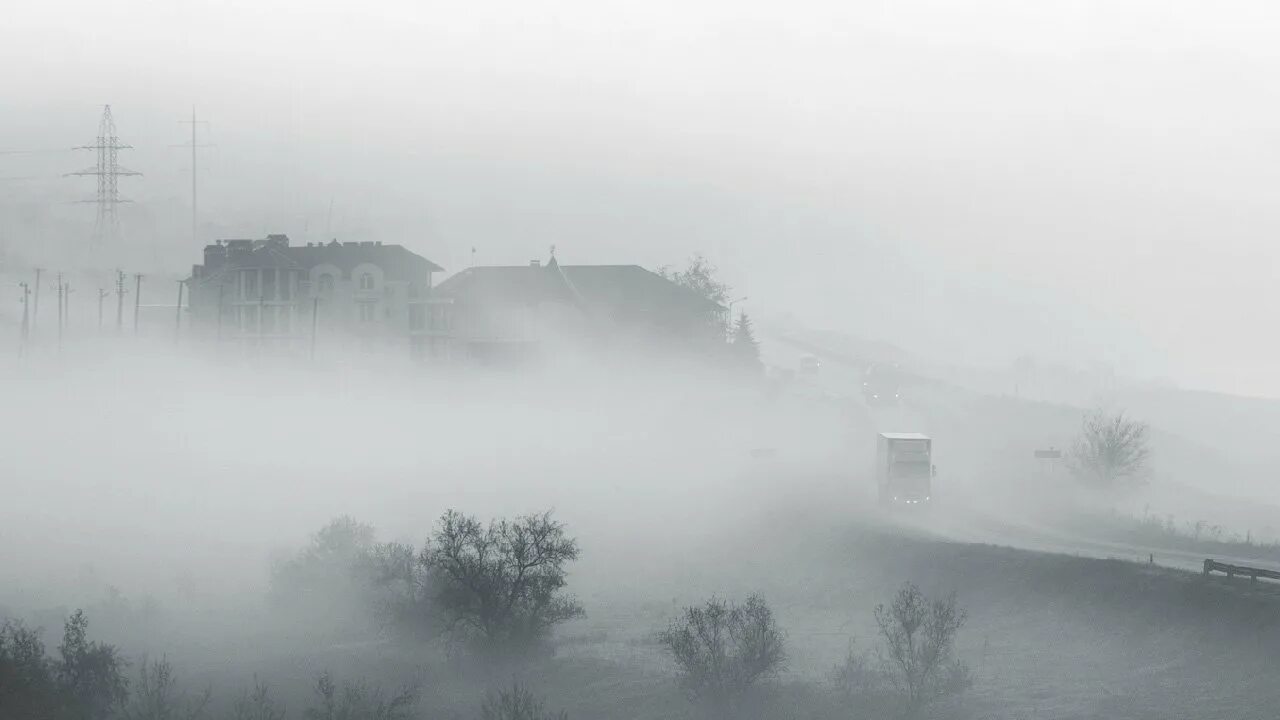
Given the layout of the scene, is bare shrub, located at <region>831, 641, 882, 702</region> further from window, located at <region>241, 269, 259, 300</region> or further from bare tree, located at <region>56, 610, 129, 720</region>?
window, located at <region>241, 269, 259, 300</region>

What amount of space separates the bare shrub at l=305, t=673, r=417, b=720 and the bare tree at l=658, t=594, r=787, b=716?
33.2ft

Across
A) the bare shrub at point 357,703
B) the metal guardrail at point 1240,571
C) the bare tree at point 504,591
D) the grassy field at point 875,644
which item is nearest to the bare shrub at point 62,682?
the grassy field at point 875,644

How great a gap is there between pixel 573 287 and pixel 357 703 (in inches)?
3959

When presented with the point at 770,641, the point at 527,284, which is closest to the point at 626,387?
the point at 527,284

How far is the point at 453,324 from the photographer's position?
142 m

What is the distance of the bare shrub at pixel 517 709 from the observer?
1807 inches

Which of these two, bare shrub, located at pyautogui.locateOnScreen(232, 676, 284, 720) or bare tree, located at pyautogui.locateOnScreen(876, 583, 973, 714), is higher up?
bare tree, located at pyautogui.locateOnScreen(876, 583, 973, 714)

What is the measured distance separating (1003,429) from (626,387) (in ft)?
142

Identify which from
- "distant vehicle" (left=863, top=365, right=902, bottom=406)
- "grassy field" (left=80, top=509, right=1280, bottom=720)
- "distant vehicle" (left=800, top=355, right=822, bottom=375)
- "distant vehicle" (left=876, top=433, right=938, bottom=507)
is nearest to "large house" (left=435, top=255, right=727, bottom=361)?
"distant vehicle" (left=863, top=365, right=902, bottom=406)

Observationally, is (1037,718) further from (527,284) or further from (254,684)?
(527,284)

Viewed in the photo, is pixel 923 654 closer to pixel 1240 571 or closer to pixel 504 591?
pixel 1240 571

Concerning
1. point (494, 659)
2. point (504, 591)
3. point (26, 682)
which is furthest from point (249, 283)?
point (26, 682)

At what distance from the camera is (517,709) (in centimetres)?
4581

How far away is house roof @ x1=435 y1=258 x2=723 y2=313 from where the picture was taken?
470ft
